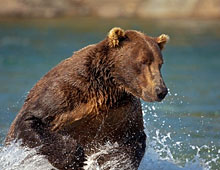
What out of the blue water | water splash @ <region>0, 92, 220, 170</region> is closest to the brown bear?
water splash @ <region>0, 92, 220, 170</region>

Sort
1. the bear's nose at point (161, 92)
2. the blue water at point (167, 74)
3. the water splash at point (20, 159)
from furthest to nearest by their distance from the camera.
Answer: the blue water at point (167, 74), the water splash at point (20, 159), the bear's nose at point (161, 92)

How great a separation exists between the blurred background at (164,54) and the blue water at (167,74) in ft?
0.05

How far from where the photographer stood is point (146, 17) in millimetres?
26438

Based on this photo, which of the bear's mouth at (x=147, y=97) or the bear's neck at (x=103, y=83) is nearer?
the bear's mouth at (x=147, y=97)

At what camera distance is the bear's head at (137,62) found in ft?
20.2

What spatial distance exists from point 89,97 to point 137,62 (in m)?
0.55

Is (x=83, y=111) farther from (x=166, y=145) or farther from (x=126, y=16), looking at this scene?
(x=126, y=16)

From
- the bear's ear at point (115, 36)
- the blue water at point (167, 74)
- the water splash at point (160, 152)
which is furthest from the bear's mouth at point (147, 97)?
the blue water at point (167, 74)

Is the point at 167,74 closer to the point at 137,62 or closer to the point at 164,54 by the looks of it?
the point at 164,54

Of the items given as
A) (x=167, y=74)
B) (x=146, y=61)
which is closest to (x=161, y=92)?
(x=146, y=61)

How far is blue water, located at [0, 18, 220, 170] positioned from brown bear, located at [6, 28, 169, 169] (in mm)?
468

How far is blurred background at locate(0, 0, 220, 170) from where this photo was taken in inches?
356

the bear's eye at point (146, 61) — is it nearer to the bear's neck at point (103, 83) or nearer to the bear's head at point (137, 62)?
the bear's head at point (137, 62)

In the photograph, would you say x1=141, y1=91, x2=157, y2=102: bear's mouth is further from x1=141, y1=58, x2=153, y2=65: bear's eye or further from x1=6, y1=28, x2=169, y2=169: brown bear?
x1=141, y1=58, x2=153, y2=65: bear's eye
